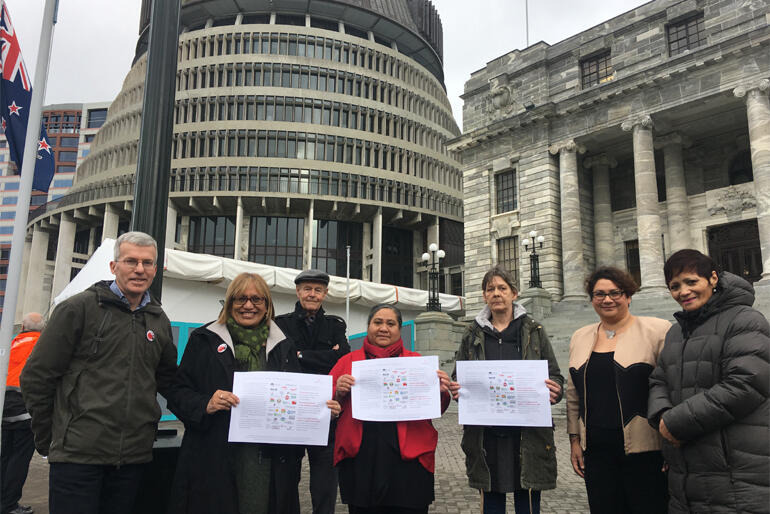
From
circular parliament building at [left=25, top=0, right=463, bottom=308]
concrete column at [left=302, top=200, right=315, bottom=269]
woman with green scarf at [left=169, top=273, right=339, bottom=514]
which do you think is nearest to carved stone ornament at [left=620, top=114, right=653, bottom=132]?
woman with green scarf at [left=169, top=273, right=339, bottom=514]

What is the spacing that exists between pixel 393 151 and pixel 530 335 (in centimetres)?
5060

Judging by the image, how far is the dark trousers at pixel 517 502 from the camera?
397 cm

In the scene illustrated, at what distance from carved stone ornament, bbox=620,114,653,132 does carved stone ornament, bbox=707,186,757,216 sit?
14.8 ft

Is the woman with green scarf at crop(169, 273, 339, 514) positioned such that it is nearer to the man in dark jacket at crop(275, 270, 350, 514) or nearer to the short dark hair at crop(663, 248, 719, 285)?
the man in dark jacket at crop(275, 270, 350, 514)

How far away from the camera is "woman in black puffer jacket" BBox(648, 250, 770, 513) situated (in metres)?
2.91

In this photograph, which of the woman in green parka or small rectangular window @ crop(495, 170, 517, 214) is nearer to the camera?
the woman in green parka

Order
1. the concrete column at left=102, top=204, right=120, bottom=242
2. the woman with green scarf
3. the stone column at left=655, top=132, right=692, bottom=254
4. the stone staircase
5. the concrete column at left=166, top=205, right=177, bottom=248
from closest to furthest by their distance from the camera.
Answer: the woman with green scarf < the stone staircase < the stone column at left=655, top=132, right=692, bottom=254 < the concrete column at left=166, top=205, right=177, bottom=248 < the concrete column at left=102, top=204, right=120, bottom=242

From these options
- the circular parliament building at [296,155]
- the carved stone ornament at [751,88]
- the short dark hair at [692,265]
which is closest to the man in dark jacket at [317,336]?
the short dark hair at [692,265]

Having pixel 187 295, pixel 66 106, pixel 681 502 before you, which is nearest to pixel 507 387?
pixel 681 502

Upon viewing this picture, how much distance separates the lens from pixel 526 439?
3.98 metres

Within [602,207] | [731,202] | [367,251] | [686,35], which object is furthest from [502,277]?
[367,251]

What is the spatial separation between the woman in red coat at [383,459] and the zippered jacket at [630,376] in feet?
3.57

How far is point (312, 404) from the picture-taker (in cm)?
371

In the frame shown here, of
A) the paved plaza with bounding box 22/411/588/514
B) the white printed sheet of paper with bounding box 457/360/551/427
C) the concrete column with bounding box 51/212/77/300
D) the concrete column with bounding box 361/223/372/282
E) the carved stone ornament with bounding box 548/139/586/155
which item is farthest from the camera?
the concrete column with bounding box 51/212/77/300
